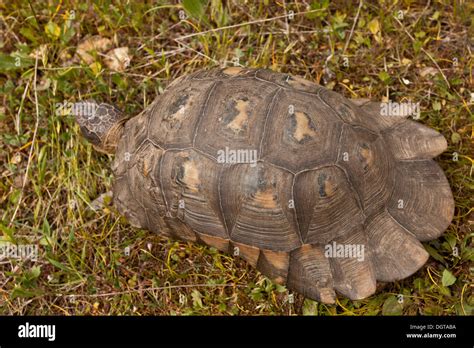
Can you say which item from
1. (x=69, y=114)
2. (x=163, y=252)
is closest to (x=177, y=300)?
(x=163, y=252)

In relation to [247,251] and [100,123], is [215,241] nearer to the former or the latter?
[247,251]

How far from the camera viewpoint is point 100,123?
3777 mm

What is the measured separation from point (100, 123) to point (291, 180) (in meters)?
1.80

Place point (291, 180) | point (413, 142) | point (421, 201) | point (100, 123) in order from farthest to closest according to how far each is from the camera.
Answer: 1. point (100, 123)
2. point (413, 142)
3. point (421, 201)
4. point (291, 180)

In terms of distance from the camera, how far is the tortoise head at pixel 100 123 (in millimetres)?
3775

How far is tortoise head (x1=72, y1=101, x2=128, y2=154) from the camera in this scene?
3775 mm

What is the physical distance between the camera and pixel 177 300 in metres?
3.75

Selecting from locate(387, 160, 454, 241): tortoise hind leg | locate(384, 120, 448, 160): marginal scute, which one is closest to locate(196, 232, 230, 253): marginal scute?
locate(387, 160, 454, 241): tortoise hind leg

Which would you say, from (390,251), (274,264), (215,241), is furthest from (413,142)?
(215,241)

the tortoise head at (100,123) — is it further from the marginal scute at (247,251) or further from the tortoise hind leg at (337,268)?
the tortoise hind leg at (337,268)

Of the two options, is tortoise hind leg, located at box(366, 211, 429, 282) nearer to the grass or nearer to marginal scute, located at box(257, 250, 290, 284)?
the grass

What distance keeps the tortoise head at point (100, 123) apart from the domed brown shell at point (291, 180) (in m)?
0.45

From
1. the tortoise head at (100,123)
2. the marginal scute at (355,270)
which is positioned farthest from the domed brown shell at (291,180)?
the tortoise head at (100,123)
